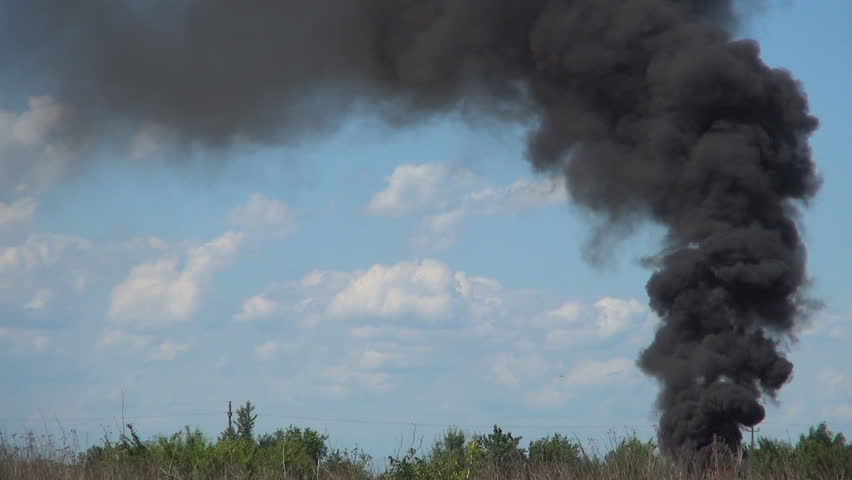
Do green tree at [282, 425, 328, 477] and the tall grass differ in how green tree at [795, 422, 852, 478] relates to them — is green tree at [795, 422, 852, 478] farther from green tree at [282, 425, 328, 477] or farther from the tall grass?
green tree at [282, 425, 328, 477]

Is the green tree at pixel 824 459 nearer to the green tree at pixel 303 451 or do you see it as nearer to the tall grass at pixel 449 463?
the tall grass at pixel 449 463

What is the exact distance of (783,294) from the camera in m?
19.4

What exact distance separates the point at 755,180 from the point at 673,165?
1848mm

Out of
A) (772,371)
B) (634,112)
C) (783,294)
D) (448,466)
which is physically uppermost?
(634,112)

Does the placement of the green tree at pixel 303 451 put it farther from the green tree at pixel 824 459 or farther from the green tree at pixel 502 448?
the green tree at pixel 824 459

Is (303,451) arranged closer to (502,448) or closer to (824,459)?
(502,448)

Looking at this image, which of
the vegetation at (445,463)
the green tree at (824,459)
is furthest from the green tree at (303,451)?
the green tree at (824,459)

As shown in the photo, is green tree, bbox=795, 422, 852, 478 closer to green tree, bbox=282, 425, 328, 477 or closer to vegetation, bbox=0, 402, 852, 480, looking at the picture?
vegetation, bbox=0, 402, 852, 480

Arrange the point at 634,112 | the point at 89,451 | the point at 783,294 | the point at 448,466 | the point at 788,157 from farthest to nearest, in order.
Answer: the point at 634,112, the point at 788,157, the point at 783,294, the point at 89,451, the point at 448,466

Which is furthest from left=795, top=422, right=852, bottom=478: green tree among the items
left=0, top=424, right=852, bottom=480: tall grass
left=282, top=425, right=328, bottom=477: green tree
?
left=282, top=425, right=328, bottom=477: green tree

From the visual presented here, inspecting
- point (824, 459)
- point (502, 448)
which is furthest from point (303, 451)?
point (824, 459)

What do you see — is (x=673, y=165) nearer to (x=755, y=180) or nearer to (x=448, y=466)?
(x=755, y=180)

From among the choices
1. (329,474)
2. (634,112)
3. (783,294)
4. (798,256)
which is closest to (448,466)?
(329,474)

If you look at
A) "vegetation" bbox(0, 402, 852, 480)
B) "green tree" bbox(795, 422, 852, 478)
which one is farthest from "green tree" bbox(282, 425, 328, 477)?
"green tree" bbox(795, 422, 852, 478)
